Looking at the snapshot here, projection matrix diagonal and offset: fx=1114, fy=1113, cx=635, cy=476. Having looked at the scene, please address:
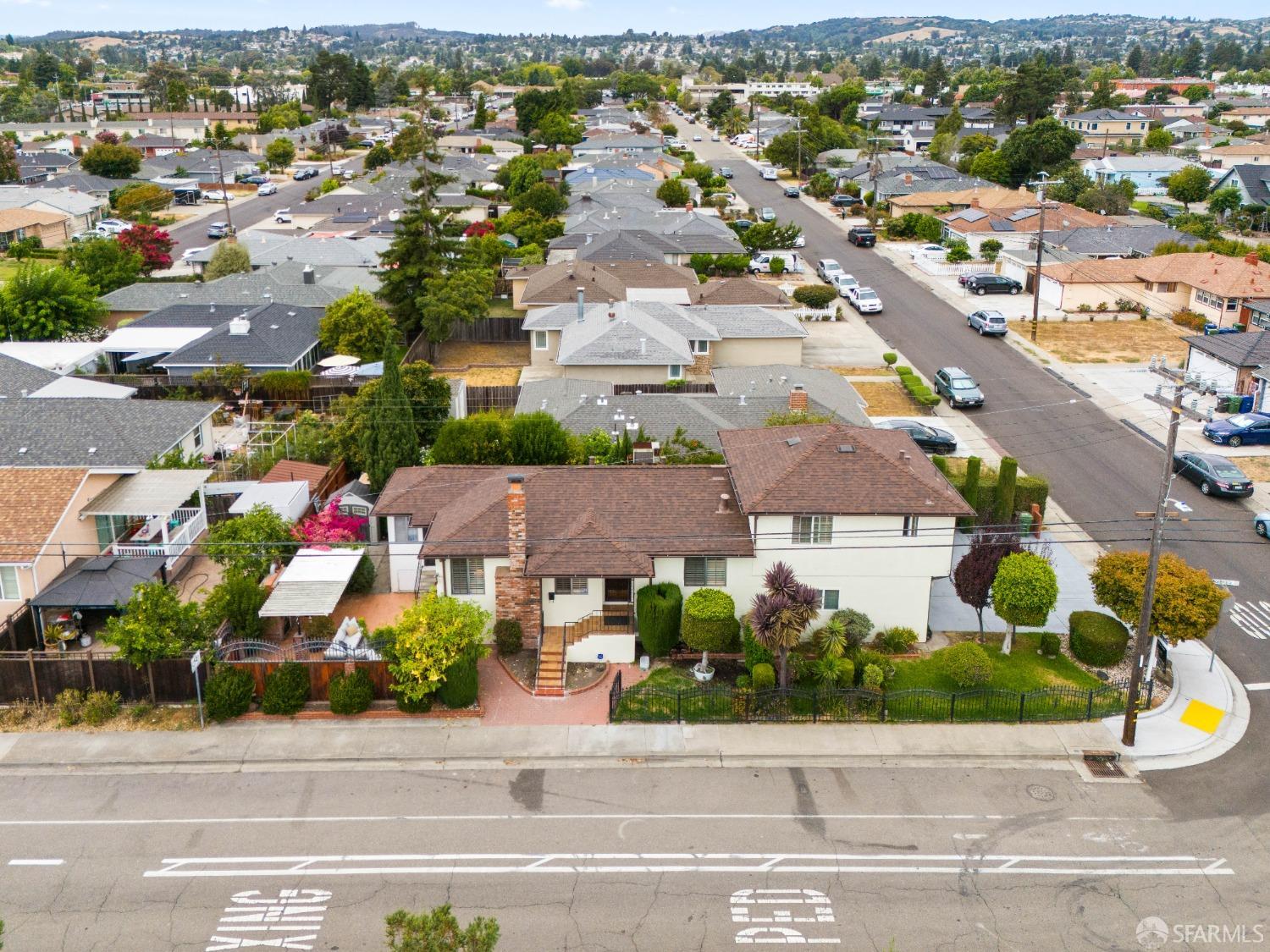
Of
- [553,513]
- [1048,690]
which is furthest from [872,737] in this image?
[553,513]

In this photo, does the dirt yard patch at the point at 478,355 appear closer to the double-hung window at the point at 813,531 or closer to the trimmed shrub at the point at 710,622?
the double-hung window at the point at 813,531

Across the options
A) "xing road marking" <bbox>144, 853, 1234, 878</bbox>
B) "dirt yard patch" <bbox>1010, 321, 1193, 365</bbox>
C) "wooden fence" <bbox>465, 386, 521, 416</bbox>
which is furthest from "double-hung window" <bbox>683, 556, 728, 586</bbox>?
"dirt yard patch" <bbox>1010, 321, 1193, 365</bbox>

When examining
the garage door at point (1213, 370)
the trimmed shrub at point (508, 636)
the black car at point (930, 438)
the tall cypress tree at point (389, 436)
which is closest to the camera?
the trimmed shrub at point (508, 636)

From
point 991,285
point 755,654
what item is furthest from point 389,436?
point 991,285

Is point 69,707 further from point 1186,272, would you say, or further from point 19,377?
point 1186,272

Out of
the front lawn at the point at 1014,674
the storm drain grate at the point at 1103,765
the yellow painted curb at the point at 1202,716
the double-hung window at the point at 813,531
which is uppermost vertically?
the double-hung window at the point at 813,531

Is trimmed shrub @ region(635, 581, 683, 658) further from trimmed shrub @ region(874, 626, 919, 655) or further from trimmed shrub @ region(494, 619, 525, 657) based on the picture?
trimmed shrub @ region(874, 626, 919, 655)

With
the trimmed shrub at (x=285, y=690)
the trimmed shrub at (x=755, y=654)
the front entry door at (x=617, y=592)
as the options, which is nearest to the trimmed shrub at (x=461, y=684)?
the trimmed shrub at (x=285, y=690)
